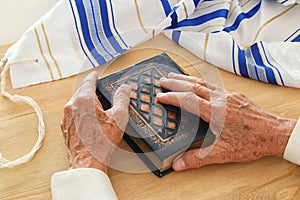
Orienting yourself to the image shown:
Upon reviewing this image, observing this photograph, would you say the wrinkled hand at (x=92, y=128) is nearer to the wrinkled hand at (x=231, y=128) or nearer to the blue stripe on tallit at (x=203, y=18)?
the wrinkled hand at (x=231, y=128)

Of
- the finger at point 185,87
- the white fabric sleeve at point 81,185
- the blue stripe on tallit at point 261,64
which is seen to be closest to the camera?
the white fabric sleeve at point 81,185

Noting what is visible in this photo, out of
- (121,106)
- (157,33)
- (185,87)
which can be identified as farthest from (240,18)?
(121,106)

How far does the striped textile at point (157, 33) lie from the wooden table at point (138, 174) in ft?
0.18

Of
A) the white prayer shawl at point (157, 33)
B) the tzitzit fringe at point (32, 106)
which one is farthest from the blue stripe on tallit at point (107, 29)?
the tzitzit fringe at point (32, 106)

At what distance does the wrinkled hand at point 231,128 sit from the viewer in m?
0.79

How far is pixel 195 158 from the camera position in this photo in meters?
0.78

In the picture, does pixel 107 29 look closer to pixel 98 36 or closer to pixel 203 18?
pixel 98 36

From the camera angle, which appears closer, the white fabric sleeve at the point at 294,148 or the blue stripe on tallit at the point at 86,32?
the white fabric sleeve at the point at 294,148

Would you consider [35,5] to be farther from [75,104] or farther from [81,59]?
[75,104]

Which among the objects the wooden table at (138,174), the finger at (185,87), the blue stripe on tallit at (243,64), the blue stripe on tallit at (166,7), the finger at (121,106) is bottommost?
the wooden table at (138,174)

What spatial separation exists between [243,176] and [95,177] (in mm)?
260

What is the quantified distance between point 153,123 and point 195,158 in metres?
0.10

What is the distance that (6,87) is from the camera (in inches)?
36.9

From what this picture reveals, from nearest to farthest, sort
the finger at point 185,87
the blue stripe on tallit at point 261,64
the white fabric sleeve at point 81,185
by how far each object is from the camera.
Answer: the white fabric sleeve at point 81,185 → the finger at point 185,87 → the blue stripe on tallit at point 261,64
